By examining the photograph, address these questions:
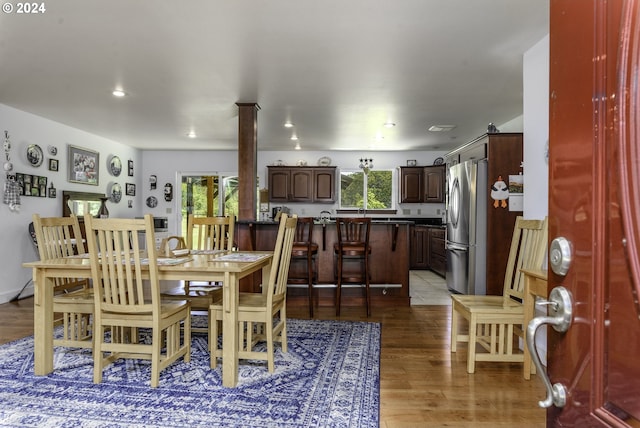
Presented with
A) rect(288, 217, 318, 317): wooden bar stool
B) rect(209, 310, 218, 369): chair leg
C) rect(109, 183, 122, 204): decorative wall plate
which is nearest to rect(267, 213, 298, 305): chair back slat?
rect(209, 310, 218, 369): chair leg

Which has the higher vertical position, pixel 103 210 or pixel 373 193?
pixel 373 193

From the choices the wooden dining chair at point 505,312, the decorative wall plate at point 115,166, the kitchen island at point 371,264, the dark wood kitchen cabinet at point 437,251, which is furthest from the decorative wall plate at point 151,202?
the wooden dining chair at point 505,312

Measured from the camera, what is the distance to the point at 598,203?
1.91 ft

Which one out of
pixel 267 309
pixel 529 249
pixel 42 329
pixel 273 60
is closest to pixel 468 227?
pixel 529 249

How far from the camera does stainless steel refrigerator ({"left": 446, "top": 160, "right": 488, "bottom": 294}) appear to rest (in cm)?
464

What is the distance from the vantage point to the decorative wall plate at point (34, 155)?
5.39m

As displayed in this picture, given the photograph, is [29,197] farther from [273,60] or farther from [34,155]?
[273,60]

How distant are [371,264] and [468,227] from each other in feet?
4.17

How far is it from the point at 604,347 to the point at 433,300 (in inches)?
187

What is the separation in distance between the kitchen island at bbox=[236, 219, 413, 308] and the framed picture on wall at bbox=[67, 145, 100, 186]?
341 cm

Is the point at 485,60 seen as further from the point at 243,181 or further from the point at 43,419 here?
the point at 43,419

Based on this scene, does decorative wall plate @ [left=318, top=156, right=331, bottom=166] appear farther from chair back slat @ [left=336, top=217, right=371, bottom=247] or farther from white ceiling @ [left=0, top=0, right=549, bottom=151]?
chair back slat @ [left=336, top=217, right=371, bottom=247]

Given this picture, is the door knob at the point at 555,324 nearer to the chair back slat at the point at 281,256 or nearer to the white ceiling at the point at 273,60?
the chair back slat at the point at 281,256

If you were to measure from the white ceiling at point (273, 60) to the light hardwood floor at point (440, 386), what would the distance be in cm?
248
